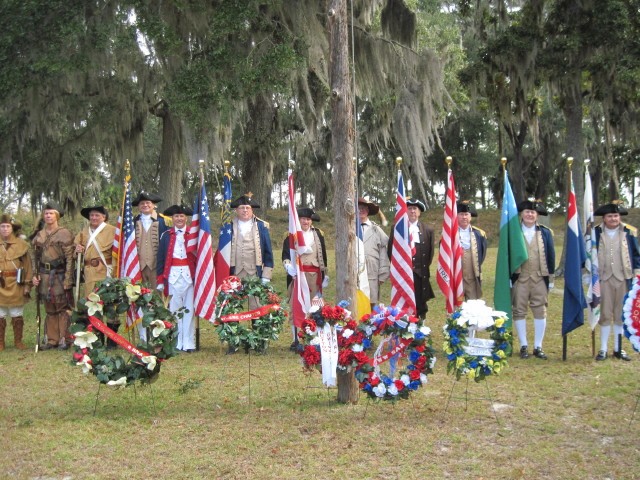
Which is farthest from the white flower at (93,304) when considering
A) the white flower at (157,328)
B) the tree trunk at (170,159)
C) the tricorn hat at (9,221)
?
the tree trunk at (170,159)

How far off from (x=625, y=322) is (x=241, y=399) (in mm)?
3481

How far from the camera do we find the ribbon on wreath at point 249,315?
271 inches

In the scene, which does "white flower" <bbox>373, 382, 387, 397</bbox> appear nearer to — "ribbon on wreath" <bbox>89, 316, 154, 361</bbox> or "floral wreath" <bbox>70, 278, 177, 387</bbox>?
"floral wreath" <bbox>70, 278, 177, 387</bbox>

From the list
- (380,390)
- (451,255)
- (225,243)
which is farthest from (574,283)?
(225,243)

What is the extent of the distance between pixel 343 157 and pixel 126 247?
12.9ft

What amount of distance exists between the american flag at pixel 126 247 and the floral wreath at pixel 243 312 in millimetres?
1729

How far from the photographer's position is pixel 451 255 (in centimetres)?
830

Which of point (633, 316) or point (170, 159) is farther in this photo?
point (170, 159)

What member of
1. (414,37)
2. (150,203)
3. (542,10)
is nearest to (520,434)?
(150,203)

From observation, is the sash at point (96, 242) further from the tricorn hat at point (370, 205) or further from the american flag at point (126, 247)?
the tricorn hat at point (370, 205)

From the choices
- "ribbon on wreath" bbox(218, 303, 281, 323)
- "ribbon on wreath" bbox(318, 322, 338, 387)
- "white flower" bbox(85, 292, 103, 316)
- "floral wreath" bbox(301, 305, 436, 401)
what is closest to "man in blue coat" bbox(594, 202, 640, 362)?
"floral wreath" bbox(301, 305, 436, 401)

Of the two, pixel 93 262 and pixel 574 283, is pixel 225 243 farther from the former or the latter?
pixel 574 283

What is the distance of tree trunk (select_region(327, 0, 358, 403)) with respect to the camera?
239 inches

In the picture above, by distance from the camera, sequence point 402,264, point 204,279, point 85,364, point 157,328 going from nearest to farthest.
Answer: point 85,364 → point 157,328 → point 402,264 → point 204,279
